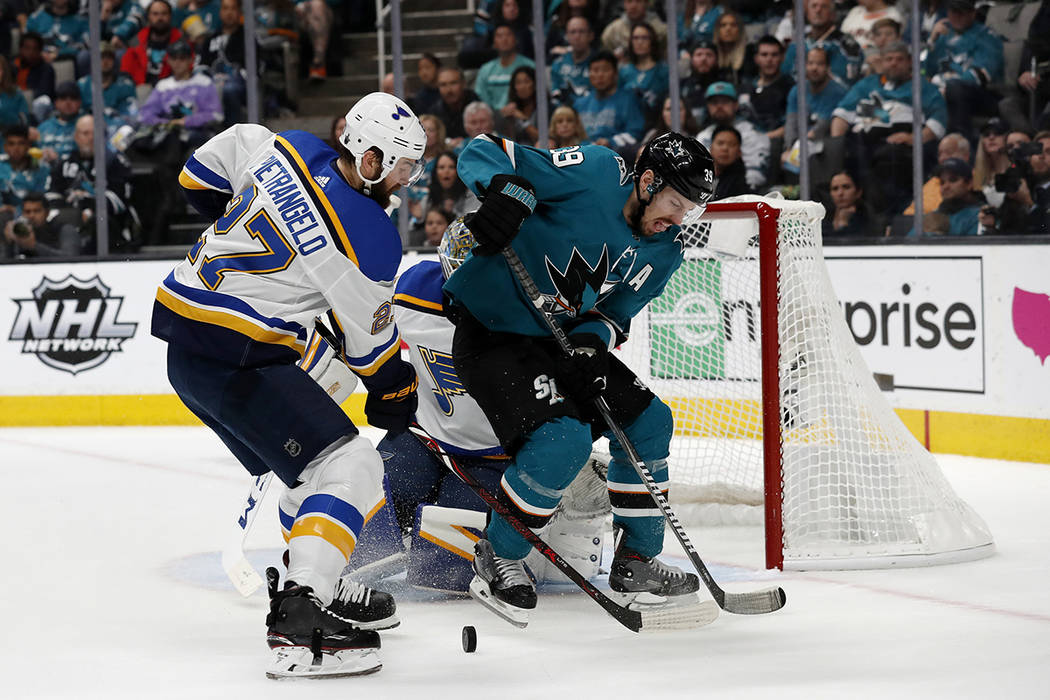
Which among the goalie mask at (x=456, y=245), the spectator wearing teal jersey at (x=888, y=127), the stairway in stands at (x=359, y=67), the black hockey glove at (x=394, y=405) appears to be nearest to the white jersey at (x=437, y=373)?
the goalie mask at (x=456, y=245)

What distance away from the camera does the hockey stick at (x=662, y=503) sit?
291 centimetres

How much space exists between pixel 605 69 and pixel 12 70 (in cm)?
311

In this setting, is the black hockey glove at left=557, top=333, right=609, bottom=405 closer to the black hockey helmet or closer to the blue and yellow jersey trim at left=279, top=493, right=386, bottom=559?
the black hockey helmet

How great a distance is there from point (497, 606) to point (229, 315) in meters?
0.82

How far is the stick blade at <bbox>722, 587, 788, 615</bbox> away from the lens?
9.62 feet

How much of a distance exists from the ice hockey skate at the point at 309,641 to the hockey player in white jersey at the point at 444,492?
71 centimetres

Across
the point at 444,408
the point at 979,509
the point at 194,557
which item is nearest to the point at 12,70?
the point at 194,557

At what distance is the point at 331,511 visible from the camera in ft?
8.41

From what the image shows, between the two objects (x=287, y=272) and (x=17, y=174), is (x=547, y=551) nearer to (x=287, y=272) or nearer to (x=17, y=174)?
(x=287, y=272)

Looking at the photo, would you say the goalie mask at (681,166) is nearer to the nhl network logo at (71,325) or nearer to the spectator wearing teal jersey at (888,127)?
the spectator wearing teal jersey at (888,127)

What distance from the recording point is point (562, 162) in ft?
9.78

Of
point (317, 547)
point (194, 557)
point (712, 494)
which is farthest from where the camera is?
point (712, 494)

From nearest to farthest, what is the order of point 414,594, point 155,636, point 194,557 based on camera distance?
point 155,636
point 414,594
point 194,557

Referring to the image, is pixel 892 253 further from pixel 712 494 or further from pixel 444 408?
pixel 444 408
